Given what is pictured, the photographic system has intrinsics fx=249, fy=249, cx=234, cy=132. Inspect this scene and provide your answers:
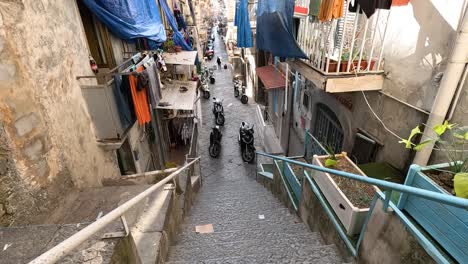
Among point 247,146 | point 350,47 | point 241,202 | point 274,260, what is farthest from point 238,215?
point 247,146

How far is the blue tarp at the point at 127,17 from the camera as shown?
5418 millimetres

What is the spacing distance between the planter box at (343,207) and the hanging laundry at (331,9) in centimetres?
262

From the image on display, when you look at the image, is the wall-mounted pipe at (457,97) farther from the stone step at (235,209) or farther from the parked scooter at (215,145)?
the parked scooter at (215,145)

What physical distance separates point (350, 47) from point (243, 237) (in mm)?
3846

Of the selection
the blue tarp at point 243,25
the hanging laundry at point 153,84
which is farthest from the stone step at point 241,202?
the blue tarp at point 243,25

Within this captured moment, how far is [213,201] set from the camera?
719cm

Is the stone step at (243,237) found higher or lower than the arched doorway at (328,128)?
lower

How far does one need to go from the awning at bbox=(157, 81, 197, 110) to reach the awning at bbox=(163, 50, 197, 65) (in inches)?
40.8

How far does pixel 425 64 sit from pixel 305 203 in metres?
2.99

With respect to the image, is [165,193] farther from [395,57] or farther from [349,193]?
[395,57]

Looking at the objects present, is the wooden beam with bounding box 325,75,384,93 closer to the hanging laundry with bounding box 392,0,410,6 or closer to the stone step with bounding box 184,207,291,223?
the hanging laundry with bounding box 392,0,410,6

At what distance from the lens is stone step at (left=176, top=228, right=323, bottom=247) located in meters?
3.94

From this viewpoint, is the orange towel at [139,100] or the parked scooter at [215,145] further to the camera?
the parked scooter at [215,145]

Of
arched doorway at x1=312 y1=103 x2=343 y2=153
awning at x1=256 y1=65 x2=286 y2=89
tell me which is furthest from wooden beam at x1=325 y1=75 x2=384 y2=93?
awning at x1=256 y1=65 x2=286 y2=89
